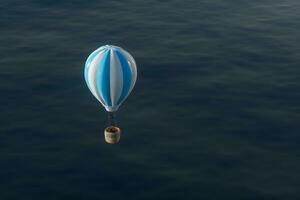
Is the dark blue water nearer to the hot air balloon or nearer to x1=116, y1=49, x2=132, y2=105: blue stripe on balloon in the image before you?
the hot air balloon

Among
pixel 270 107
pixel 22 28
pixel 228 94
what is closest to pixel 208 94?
pixel 228 94

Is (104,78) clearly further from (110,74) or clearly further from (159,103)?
(159,103)

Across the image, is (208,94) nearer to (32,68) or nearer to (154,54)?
(154,54)

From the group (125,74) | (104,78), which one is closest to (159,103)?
(125,74)

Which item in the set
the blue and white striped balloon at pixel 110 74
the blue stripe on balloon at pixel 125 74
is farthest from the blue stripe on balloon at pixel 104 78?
the blue stripe on balloon at pixel 125 74

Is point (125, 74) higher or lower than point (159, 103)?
higher

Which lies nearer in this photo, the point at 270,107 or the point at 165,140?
the point at 165,140

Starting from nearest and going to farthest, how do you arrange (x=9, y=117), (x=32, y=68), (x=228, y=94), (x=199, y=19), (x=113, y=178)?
(x=113, y=178) → (x=9, y=117) → (x=228, y=94) → (x=32, y=68) → (x=199, y=19)

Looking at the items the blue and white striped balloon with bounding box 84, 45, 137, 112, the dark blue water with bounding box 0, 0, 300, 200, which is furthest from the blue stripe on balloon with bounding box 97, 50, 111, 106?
the dark blue water with bounding box 0, 0, 300, 200
